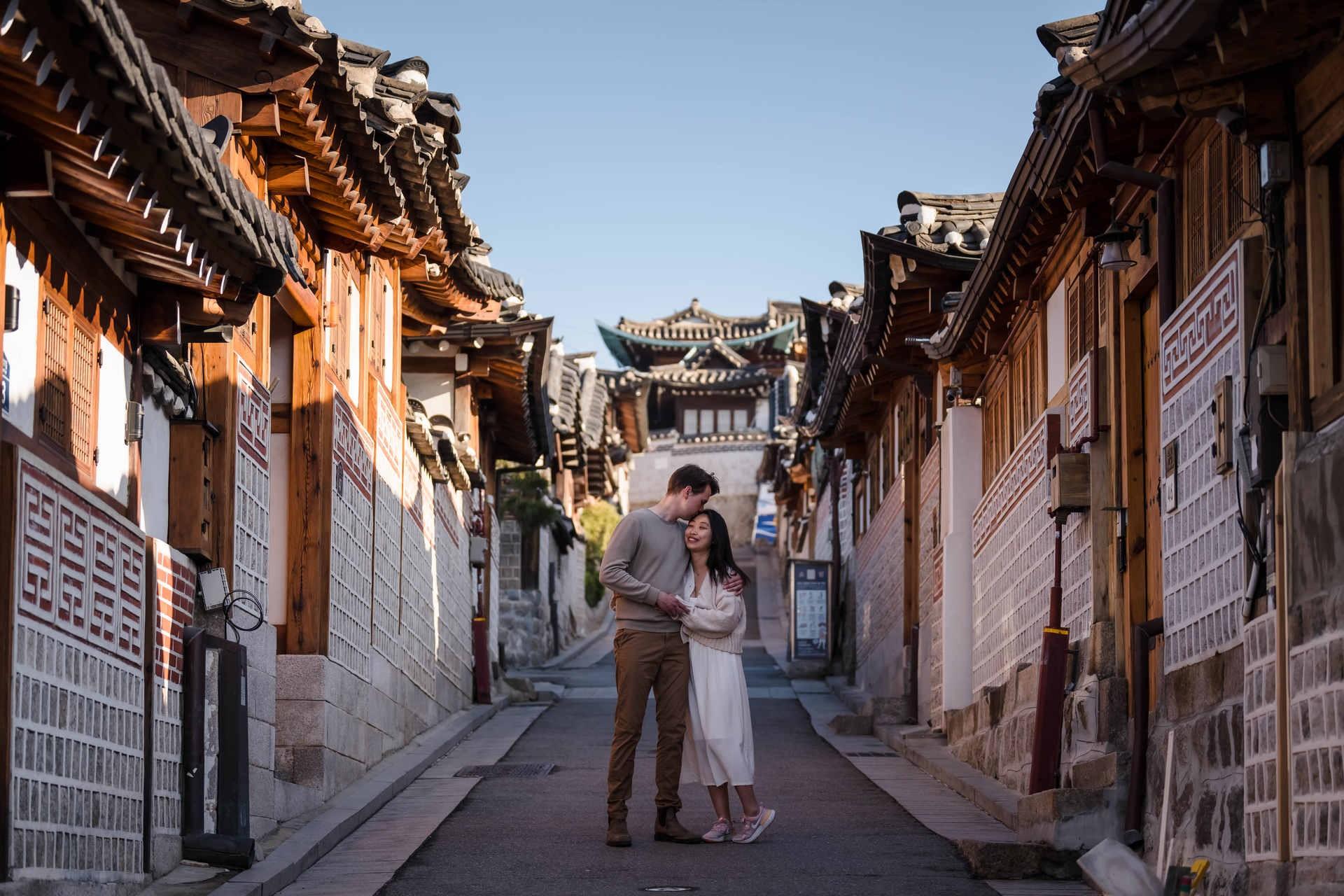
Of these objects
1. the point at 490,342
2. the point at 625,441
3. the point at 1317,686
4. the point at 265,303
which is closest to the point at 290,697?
the point at 265,303

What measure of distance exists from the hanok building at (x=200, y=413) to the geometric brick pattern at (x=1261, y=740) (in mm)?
4828

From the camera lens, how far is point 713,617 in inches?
429

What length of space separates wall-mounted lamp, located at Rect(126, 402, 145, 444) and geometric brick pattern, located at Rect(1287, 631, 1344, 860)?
5.72 meters

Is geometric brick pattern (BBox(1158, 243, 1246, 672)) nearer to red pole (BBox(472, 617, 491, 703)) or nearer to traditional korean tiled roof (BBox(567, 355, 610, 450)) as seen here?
red pole (BBox(472, 617, 491, 703))

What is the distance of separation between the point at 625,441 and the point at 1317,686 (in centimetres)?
7116

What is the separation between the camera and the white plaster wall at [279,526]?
1370 cm

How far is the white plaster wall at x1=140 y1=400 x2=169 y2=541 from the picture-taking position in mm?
9805

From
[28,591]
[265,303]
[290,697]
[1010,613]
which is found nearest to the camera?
[28,591]

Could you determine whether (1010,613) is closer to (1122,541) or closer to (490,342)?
(1122,541)

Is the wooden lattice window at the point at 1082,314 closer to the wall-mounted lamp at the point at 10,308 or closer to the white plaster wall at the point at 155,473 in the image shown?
the white plaster wall at the point at 155,473

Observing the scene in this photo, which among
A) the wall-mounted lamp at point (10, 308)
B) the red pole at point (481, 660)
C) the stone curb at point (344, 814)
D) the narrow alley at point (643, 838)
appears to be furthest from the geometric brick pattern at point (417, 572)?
the wall-mounted lamp at point (10, 308)

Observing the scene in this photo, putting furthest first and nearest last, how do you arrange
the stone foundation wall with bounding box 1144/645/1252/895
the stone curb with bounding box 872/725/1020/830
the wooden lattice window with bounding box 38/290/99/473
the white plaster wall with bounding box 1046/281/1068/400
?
the white plaster wall with bounding box 1046/281/1068/400, the stone curb with bounding box 872/725/1020/830, the wooden lattice window with bounding box 38/290/99/473, the stone foundation wall with bounding box 1144/645/1252/895

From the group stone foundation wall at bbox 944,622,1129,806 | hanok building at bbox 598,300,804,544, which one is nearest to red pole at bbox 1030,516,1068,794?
stone foundation wall at bbox 944,622,1129,806

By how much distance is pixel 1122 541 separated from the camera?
11008 millimetres
